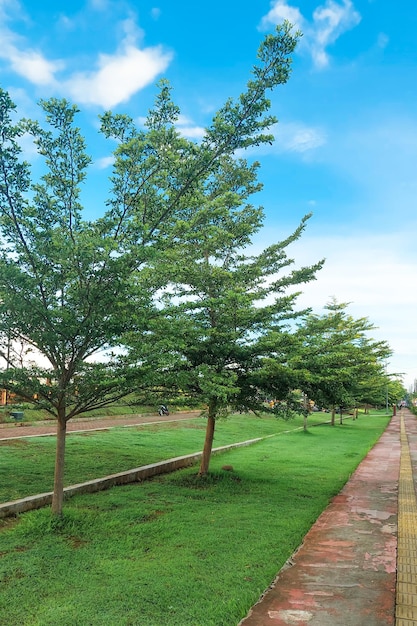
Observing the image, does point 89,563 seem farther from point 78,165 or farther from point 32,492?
point 78,165

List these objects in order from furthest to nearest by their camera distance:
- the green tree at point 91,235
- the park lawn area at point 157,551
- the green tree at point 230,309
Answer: the green tree at point 230,309 → the green tree at point 91,235 → the park lawn area at point 157,551

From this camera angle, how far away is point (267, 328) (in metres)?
10.4

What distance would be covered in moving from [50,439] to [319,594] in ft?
41.9

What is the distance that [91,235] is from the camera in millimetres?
6145

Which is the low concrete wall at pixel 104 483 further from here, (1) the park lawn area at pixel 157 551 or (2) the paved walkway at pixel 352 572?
(2) the paved walkway at pixel 352 572

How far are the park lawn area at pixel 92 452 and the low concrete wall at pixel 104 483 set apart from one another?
51 centimetres

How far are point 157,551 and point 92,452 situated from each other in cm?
846

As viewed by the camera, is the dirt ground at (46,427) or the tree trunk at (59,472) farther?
the dirt ground at (46,427)

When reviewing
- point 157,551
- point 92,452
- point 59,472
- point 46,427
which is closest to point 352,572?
point 157,551

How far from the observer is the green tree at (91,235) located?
240 inches

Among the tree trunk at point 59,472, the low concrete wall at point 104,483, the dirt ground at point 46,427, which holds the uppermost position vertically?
the tree trunk at point 59,472

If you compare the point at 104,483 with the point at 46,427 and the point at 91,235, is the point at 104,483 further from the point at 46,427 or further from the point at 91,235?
the point at 46,427

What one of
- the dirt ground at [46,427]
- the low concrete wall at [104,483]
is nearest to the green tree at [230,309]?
the low concrete wall at [104,483]

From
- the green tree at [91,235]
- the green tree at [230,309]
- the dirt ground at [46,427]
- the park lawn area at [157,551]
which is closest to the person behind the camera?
the park lawn area at [157,551]
